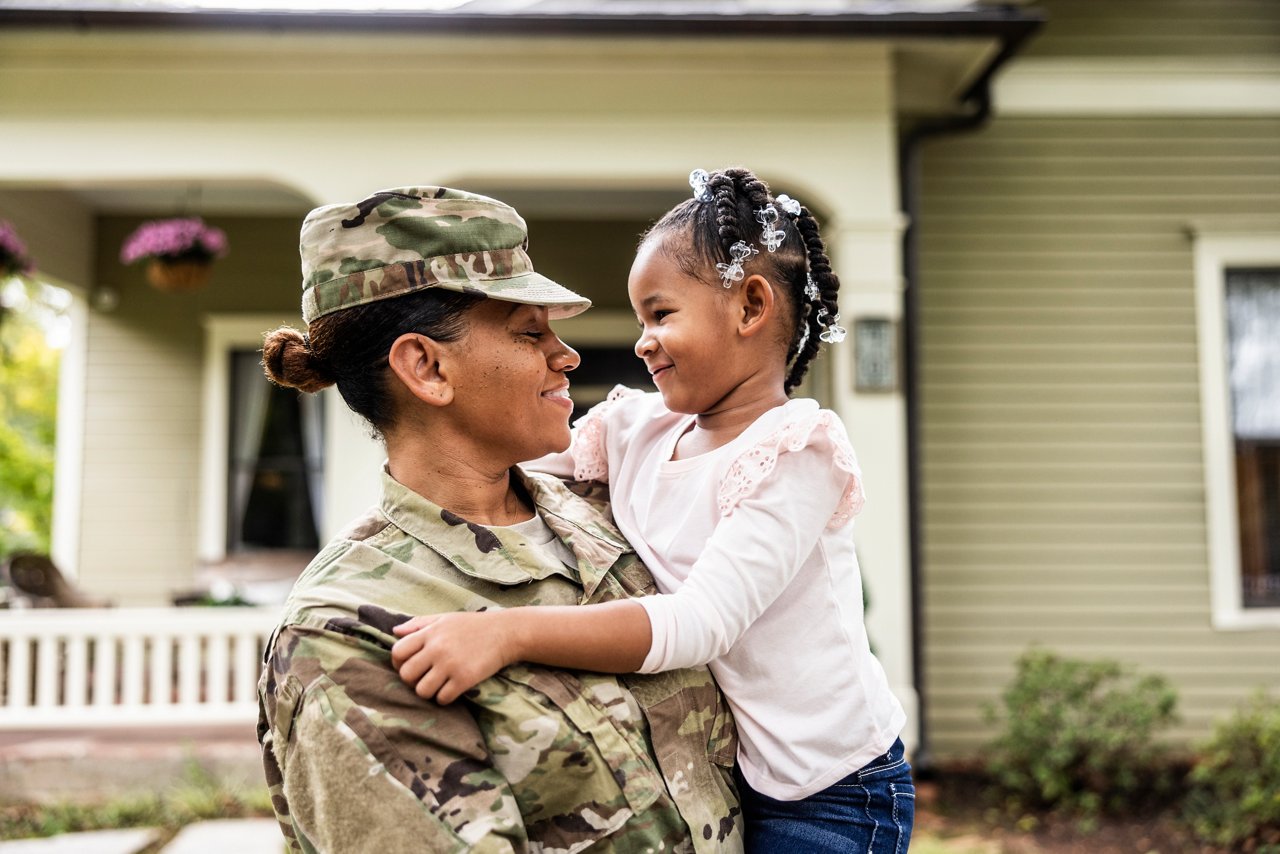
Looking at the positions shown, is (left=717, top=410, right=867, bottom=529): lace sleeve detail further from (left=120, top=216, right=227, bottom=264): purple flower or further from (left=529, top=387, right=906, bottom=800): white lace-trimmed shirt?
(left=120, top=216, right=227, bottom=264): purple flower

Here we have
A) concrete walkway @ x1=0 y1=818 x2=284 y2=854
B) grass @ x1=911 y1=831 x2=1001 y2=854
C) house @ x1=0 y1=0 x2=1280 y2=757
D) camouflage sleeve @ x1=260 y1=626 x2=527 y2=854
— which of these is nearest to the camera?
camouflage sleeve @ x1=260 y1=626 x2=527 y2=854

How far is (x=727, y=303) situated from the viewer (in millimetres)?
1856

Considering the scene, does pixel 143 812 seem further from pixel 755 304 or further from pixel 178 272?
pixel 755 304

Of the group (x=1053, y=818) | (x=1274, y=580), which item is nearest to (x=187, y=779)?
(x=1053, y=818)

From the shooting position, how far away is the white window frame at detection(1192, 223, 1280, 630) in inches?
260

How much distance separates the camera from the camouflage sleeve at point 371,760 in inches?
51.5

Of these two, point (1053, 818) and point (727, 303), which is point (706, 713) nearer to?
point (727, 303)

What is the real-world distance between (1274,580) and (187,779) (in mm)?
6284

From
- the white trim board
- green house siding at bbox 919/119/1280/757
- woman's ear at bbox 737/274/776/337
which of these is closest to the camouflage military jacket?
woman's ear at bbox 737/274/776/337

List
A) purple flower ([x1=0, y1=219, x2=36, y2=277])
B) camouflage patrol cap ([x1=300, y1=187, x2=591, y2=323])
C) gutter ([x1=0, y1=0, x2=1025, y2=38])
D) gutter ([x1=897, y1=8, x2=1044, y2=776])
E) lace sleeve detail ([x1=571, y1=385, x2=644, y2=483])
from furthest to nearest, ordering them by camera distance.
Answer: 1. purple flower ([x1=0, y1=219, x2=36, y2=277])
2. gutter ([x1=897, y1=8, x2=1044, y2=776])
3. gutter ([x1=0, y1=0, x2=1025, y2=38])
4. lace sleeve detail ([x1=571, y1=385, x2=644, y2=483])
5. camouflage patrol cap ([x1=300, y1=187, x2=591, y2=323])

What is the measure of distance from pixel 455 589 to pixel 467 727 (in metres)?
0.21

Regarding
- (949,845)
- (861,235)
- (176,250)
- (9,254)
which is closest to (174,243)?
(176,250)

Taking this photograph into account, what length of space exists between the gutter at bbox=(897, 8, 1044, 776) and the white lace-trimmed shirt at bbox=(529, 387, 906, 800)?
4.59 meters

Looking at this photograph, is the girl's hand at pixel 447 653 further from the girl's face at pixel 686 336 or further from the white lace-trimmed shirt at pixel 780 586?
the girl's face at pixel 686 336
